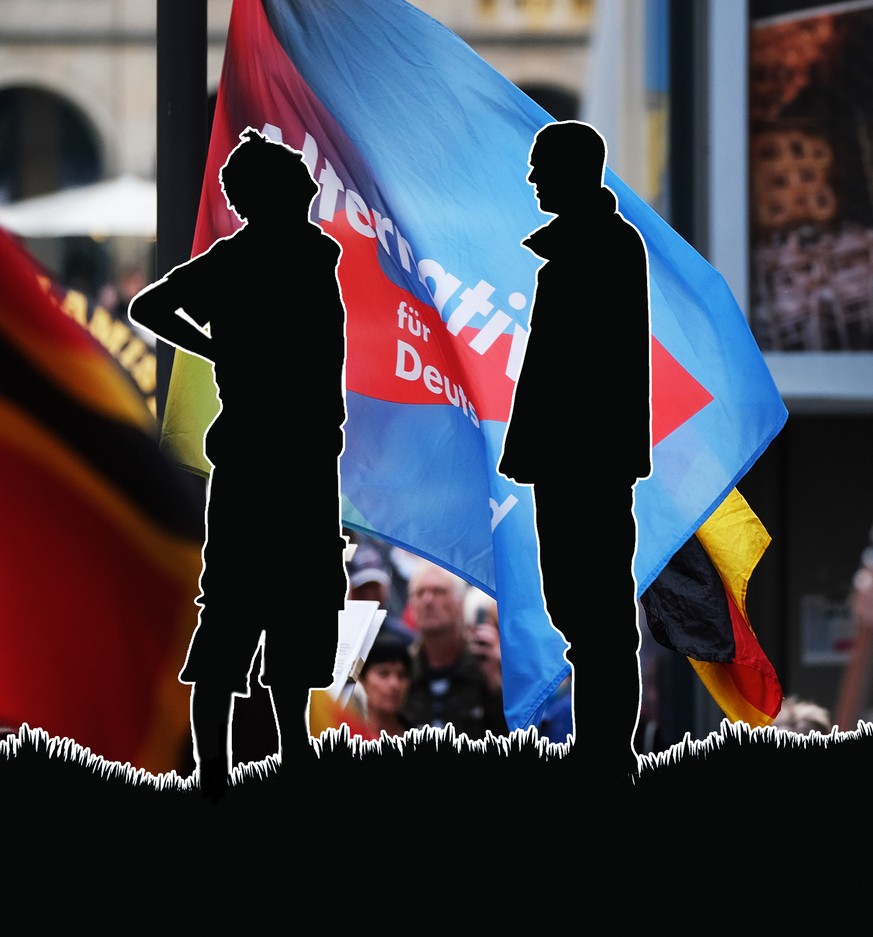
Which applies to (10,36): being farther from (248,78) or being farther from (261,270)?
(261,270)

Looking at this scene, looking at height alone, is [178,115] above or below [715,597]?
above

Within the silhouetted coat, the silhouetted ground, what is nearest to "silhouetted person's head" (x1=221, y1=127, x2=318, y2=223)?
the silhouetted coat

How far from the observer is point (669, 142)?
312 inches

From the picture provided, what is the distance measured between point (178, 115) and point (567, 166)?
3.53 feet

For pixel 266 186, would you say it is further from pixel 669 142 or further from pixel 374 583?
pixel 669 142

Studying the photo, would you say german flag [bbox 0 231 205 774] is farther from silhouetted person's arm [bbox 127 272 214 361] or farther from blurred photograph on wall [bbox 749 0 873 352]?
blurred photograph on wall [bbox 749 0 873 352]

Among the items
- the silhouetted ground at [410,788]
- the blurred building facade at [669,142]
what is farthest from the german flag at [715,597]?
the blurred building facade at [669,142]

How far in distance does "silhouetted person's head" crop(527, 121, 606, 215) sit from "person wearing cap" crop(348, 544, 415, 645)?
2937mm

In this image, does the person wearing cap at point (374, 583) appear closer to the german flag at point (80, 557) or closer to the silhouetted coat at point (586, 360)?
the german flag at point (80, 557)

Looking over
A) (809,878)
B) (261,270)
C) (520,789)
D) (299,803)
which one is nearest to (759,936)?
(809,878)

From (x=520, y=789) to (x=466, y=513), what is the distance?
0.78 meters

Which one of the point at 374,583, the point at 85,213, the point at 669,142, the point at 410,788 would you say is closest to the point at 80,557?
the point at 410,788

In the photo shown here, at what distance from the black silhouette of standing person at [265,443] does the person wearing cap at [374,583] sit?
2802 millimetres

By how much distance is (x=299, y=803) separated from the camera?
161 inches
